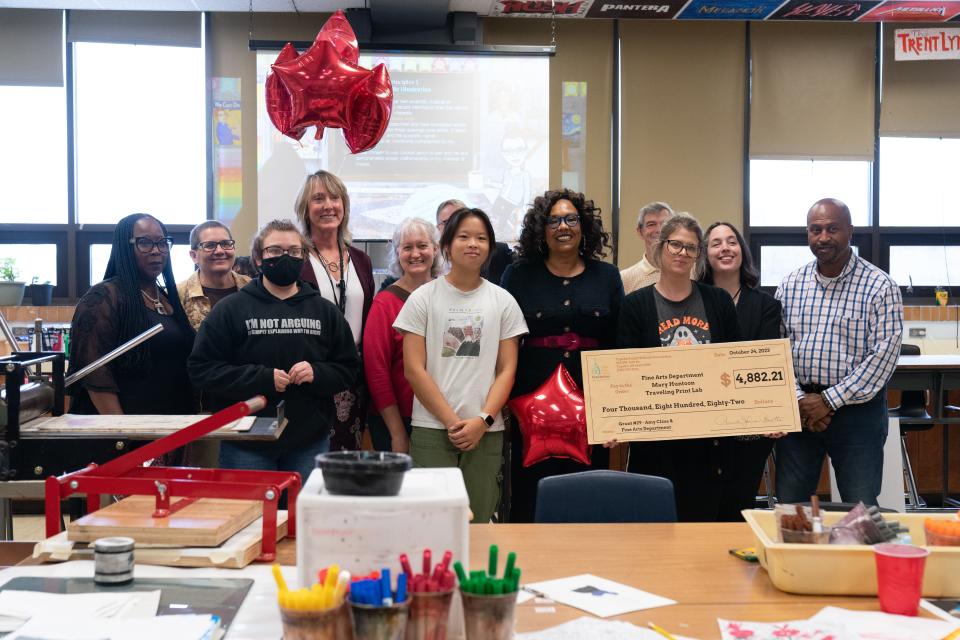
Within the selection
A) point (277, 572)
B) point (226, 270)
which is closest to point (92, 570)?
point (277, 572)

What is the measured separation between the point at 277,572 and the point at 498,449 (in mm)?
2085

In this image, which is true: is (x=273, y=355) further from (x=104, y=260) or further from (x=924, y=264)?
(x=924, y=264)

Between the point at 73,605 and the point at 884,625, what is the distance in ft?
4.82

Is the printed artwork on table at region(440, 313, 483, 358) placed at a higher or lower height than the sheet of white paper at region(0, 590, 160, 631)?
higher

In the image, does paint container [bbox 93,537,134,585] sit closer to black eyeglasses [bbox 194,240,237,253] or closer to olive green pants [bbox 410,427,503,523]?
olive green pants [bbox 410,427,503,523]

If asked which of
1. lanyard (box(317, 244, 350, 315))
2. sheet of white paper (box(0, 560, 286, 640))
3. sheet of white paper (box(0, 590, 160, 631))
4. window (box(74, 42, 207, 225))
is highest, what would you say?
window (box(74, 42, 207, 225))

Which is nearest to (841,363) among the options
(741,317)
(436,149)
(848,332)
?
(848,332)

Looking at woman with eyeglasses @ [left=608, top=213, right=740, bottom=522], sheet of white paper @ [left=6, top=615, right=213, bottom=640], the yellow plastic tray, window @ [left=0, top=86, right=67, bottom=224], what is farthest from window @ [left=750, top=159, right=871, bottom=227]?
sheet of white paper @ [left=6, top=615, right=213, bottom=640]

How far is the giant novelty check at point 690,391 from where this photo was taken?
110 inches

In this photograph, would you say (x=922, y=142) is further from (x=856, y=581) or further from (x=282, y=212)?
(x=856, y=581)

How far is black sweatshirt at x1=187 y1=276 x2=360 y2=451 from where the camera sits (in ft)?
9.80

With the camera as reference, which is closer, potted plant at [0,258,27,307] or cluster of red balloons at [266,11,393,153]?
cluster of red balloons at [266,11,393,153]

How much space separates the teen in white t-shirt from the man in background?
1.32 m

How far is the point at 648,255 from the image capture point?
4.44 meters
